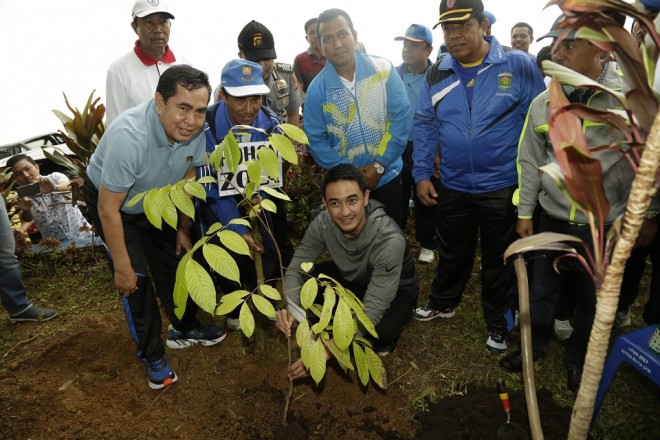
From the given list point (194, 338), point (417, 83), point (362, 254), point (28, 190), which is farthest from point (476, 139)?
point (28, 190)

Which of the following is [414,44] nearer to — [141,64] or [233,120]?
[233,120]

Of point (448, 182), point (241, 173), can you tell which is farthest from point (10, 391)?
point (448, 182)

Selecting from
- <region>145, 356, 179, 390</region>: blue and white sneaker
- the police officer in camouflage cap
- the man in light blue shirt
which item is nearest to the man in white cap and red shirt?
the police officer in camouflage cap

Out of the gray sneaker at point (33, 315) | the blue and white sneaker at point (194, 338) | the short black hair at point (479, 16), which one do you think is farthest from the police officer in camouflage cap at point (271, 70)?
the gray sneaker at point (33, 315)

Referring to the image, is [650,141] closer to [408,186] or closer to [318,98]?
[318,98]

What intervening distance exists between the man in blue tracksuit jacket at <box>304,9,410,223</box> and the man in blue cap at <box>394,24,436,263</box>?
0.99 m

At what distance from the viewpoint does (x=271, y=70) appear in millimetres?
3488

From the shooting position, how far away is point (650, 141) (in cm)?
66

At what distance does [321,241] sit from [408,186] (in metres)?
1.64

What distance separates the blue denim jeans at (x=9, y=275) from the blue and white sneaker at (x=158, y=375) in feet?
5.15

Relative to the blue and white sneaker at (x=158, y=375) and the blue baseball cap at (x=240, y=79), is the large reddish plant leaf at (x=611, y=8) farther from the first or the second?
the blue and white sneaker at (x=158, y=375)

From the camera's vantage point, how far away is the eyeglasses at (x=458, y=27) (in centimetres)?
214

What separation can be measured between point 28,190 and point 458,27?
413cm

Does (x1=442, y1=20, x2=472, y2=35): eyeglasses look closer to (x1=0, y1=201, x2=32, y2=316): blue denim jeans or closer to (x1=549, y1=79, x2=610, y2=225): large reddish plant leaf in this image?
(x1=549, y1=79, x2=610, y2=225): large reddish plant leaf
